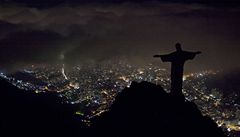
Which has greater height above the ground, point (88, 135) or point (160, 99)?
point (160, 99)

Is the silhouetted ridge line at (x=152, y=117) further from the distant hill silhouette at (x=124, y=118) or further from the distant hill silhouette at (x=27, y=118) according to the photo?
the distant hill silhouette at (x=27, y=118)

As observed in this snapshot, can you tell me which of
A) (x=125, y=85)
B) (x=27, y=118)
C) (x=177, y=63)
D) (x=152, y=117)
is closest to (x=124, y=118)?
(x=152, y=117)

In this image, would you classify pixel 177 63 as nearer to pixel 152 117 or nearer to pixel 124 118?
pixel 152 117

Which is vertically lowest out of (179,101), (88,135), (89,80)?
(88,135)

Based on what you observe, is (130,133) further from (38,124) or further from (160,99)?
(38,124)

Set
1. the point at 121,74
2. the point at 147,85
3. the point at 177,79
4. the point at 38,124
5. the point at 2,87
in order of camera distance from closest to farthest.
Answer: the point at 38,124 < the point at 2,87 < the point at 147,85 < the point at 177,79 < the point at 121,74

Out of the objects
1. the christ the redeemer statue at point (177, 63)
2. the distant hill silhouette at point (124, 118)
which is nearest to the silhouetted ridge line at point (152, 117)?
the distant hill silhouette at point (124, 118)

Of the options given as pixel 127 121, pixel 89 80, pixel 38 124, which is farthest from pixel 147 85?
pixel 89 80

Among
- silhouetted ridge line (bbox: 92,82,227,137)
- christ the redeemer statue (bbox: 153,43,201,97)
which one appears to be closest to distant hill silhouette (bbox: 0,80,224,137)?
silhouetted ridge line (bbox: 92,82,227,137)

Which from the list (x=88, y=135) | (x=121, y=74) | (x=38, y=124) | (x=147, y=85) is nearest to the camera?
(x=38, y=124)
